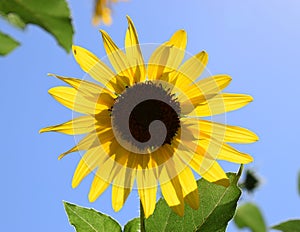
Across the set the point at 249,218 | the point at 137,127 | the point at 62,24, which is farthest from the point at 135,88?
the point at 62,24

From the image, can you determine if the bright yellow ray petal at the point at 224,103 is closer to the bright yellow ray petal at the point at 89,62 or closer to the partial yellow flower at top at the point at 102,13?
the bright yellow ray petal at the point at 89,62

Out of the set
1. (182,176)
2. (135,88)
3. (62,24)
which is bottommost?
(182,176)

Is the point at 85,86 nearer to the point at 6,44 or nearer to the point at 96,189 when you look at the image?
the point at 96,189

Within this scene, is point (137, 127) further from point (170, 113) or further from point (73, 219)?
point (73, 219)

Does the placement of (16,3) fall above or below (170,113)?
above

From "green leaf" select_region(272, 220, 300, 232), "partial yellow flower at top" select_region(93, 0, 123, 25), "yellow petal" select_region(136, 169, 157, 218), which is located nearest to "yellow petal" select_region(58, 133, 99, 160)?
"yellow petal" select_region(136, 169, 157, 218)

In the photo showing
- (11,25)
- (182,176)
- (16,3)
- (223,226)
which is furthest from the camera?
(182,176)

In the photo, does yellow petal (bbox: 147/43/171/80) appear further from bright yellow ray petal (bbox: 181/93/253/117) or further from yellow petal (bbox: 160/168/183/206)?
yellow petal (bbox: 160/168/183/206)

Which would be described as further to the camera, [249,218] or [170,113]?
[170,113]
